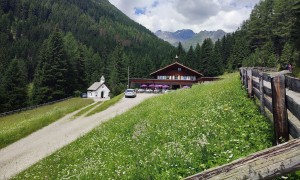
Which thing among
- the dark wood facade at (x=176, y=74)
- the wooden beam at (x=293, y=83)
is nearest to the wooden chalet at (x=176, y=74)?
the dark wood facade at (x=176, y=74)

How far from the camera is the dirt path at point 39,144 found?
69.9ft

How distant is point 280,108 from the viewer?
6.96m

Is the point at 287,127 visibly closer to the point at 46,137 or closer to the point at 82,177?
the point at 82,177

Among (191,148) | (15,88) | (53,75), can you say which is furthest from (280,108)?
(53,75)

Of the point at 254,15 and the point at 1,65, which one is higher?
the point at 254,15

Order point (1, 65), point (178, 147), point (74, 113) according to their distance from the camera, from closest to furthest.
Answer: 1. point (178, 147)
2. point (74, 113)
3. point (1, 65)

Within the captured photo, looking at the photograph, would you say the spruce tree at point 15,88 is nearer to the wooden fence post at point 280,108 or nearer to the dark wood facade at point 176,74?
the dark wood facade at point 176,74

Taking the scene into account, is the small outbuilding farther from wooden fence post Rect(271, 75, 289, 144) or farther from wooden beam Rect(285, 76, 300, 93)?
wooden beam Rect(285, 76, 300, 93)

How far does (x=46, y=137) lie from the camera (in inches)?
1209

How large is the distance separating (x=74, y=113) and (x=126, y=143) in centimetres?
3303

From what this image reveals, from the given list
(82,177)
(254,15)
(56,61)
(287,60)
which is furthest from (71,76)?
(82,177)

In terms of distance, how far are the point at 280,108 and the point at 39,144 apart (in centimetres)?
2483

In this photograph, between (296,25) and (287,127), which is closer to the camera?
(287,127)

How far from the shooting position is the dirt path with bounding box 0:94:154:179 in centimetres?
2132
